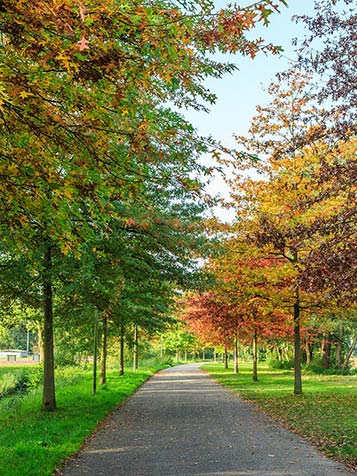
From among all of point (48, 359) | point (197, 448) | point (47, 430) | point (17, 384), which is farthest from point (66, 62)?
point (17, 384)

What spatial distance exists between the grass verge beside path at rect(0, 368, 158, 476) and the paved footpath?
341 millimetres

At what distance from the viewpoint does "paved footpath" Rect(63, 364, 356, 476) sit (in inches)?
301

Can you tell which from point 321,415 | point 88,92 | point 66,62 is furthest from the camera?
point 321,415

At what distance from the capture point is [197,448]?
366 inches

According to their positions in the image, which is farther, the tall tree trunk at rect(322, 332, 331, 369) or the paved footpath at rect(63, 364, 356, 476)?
the tall tree trunk at rect(322, 332, 331, 369)

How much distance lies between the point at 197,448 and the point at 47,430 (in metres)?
3.30

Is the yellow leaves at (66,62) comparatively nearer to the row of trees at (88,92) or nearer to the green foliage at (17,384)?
the row of trees at (88,92)

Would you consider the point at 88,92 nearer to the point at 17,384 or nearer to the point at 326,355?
the point at 17,384

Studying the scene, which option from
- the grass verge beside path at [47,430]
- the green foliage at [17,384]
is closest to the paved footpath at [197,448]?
the grass verge beside path at [47,430]

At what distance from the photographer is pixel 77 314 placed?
15.4 meters

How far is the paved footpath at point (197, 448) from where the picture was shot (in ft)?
25.1

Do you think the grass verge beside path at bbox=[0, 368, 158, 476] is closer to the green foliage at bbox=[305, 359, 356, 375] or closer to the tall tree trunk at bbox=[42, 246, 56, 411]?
the tall tree trunk at bbox=[42, 246, 56, 411]

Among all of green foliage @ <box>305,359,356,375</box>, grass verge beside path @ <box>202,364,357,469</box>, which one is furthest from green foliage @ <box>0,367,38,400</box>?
green foliage @ <box>305,359,356,375</box>

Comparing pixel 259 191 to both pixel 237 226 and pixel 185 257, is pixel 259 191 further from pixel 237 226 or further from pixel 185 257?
pixel 185 257
